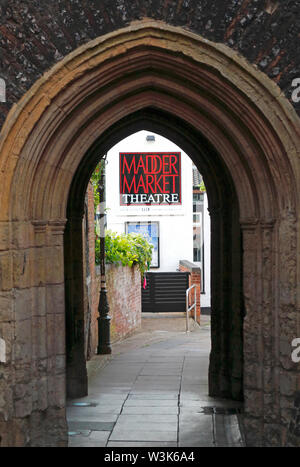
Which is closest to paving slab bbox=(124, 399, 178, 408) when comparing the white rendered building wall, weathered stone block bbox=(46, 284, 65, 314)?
weathered stone block bbox=(46, 284, 65, 314)

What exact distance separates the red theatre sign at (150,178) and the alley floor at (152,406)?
904 centimetres

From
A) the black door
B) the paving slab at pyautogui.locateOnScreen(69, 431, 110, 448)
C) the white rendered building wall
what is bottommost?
the paving slab at pyautogui.locateOnScreen(69, 431, 110, 448)

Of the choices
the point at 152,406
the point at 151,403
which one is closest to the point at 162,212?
the point at 151,403

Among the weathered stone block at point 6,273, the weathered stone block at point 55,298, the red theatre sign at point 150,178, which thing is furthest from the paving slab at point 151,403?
the red theatre sign at point 150,178

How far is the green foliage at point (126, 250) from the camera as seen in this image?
13875 mm

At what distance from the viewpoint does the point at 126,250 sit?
14.7 m

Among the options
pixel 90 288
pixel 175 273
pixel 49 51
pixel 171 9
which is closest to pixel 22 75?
pixel 49 51

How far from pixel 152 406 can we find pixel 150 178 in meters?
12.5

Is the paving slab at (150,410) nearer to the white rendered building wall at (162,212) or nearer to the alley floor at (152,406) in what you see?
the alley floor at (152,406)

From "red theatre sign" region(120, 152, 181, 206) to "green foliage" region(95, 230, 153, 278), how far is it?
3.99m

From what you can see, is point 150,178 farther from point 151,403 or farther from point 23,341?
point 23,341

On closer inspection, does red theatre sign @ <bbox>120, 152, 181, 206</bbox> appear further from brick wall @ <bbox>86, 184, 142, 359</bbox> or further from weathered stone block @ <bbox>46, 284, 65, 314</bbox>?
weathered stone block @ <bbox>46, 284, 65, 314</bbox>

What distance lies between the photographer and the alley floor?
6543mm
